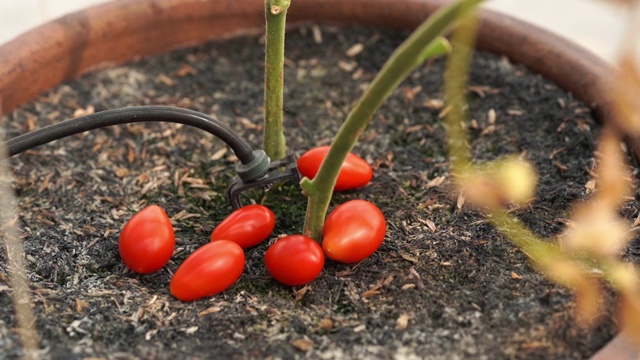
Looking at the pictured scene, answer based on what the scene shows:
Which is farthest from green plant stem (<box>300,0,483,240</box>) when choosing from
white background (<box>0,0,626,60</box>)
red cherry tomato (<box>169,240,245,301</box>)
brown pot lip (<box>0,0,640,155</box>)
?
white background (<box>0,0,626,60</box>)

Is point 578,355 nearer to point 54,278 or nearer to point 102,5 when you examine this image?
point 54,278

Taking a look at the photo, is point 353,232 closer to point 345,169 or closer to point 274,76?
point 345,169

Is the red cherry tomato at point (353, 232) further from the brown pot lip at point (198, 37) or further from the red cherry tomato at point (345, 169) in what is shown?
the brown pot lip at point (198, 37)

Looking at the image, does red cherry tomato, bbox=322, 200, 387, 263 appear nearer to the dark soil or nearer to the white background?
the dark soil

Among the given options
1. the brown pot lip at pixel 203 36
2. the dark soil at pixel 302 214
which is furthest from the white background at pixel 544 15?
the dark soil at pixel 302 214

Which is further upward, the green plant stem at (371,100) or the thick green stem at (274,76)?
the thick green stem at (274,76)

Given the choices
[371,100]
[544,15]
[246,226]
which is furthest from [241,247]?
[544,15]
